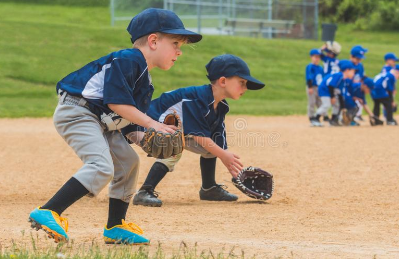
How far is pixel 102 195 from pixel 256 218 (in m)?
1.77

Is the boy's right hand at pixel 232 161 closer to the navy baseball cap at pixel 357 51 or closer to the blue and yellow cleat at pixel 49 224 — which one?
the blue and yellow cleat at pixel 49 224

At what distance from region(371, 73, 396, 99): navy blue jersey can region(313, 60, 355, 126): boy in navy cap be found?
1.84 ft

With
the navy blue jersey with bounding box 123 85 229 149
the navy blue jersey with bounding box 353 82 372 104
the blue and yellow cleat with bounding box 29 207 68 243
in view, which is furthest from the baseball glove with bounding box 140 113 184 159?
the navy blue jersey with bounding box 353 82 372 104

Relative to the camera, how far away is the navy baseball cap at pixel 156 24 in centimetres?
384

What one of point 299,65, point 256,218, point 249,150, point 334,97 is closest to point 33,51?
point 299,65

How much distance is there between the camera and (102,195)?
618cm

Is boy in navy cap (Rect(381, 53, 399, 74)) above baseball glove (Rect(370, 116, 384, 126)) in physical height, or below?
above

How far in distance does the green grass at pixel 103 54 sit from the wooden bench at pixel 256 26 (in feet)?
6.89

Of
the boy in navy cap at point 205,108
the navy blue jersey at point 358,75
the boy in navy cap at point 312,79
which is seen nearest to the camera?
the boy in navy cap at point 205,108

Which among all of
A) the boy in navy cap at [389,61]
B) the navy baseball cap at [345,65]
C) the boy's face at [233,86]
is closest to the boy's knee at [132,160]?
the boy's face at [233,86]

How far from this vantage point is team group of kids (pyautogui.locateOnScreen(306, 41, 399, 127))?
43.5ft

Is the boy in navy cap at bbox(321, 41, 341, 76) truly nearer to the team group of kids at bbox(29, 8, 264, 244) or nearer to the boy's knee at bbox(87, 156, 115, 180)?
the team group of kids at bbox(29, 8, 264, 244)

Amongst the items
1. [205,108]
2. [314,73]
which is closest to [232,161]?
[205,108]

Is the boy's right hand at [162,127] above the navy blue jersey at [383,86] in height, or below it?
above
